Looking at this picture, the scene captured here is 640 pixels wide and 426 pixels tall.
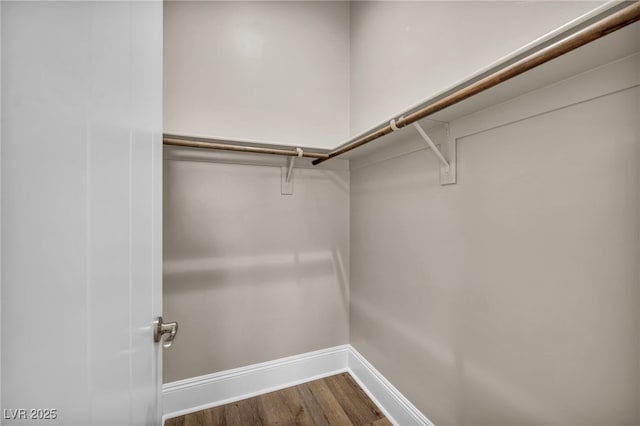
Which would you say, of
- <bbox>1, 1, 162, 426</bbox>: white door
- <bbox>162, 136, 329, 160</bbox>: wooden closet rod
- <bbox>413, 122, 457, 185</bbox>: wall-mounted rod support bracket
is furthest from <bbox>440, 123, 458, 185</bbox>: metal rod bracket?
<bbox>1, 1, 162, 426</bbox>: white door

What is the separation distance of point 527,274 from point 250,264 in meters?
1.38

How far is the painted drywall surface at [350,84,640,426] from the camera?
26.5 inches

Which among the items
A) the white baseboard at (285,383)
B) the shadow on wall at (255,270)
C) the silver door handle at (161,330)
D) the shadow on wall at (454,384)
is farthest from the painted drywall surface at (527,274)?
the silver door handle at (161,330)

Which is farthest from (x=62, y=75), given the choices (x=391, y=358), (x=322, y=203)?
(x=391, y=358)

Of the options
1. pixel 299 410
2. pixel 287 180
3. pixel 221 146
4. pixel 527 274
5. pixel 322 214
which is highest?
pixel 221 146

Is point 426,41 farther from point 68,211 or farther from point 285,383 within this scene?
point 285,383

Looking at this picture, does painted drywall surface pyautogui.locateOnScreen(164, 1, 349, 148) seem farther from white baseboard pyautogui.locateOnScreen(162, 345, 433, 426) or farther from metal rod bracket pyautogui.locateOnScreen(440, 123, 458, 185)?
white baseboard pyautogui.locateOnScreen(162, 345, 433, 426)

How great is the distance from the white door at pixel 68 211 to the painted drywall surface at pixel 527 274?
1118 mm

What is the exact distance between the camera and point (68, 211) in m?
0.30

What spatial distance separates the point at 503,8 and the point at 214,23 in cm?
151

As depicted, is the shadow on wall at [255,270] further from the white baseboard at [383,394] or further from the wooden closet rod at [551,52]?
the wooden closet rod at [551,52]

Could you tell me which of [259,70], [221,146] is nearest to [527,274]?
[221,146]

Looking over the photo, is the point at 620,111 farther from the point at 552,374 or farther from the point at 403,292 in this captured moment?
the point at 403,292

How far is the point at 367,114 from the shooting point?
171 cm
